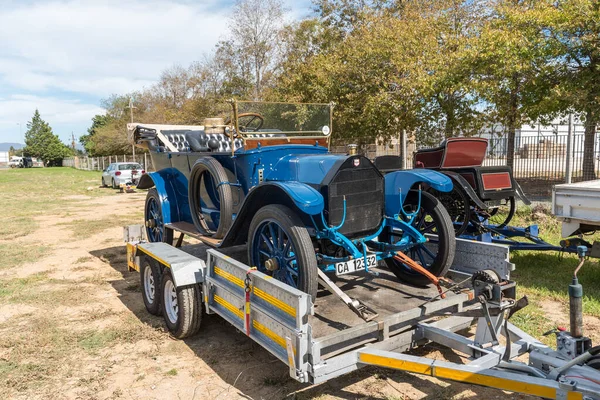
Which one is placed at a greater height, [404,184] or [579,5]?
[579,5]

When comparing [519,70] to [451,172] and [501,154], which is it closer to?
[501,154]

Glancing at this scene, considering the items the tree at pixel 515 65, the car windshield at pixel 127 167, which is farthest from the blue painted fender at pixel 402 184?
the car windshield at pixel 127 167

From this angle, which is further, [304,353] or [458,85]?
[458,85]

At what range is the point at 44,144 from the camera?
2985 inches

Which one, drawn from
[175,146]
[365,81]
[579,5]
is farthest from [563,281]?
[365,81]

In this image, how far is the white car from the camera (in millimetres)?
22292

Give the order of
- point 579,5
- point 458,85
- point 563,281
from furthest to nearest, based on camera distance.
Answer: point 458,85 → point 579,5 → point 563,281

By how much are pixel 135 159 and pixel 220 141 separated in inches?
1344

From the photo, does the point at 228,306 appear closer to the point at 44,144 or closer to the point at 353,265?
the point at 353,265

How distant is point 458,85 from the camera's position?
11500mm

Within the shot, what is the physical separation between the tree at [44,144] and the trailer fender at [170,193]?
7937 centimetres

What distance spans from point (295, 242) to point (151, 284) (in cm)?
240

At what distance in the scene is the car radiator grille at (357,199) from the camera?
3.87 metres

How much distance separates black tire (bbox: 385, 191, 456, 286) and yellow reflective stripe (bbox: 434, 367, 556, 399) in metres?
1.63
